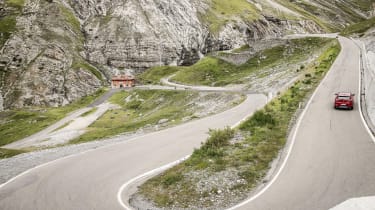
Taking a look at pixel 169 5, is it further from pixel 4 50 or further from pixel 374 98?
pixel 374 98

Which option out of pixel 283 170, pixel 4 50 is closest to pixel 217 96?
pixel 283 170

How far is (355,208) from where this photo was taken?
1224cm

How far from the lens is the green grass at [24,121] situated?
223 ft

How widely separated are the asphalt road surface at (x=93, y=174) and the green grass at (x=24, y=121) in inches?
1974

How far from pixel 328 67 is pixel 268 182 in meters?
43.3

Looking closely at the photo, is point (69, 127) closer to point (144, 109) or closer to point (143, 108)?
point (143, 108)

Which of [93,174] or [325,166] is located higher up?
[325,166]

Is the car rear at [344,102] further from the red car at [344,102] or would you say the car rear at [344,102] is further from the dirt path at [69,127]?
the dirt path at [69,127]

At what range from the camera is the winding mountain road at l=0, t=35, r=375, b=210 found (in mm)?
13844

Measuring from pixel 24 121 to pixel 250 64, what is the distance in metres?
54.7

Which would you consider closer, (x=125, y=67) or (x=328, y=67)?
(x=328, y=67)

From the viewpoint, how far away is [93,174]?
58.9 ft

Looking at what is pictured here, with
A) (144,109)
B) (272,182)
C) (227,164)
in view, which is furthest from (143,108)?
(272,182)

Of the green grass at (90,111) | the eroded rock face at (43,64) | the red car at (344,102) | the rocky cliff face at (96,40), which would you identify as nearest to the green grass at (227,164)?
the red car at (344,102)
